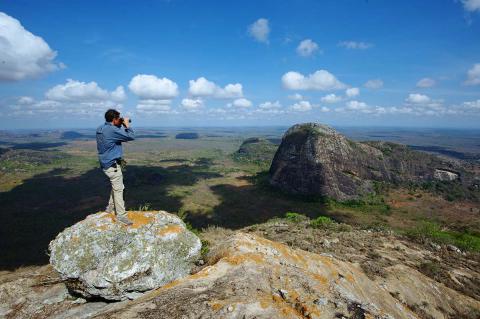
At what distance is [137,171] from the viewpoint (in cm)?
10069

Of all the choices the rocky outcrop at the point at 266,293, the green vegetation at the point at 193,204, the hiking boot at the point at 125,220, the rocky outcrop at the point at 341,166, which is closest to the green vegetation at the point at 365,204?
the green vegetation at the point at 193,204

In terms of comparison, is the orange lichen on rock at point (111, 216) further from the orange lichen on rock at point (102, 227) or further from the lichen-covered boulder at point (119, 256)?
the orange lichen on rock at point (102, 227)

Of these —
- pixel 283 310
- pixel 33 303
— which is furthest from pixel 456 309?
pixel 33 303

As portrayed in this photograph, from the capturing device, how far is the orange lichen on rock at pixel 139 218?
9172 millimetres

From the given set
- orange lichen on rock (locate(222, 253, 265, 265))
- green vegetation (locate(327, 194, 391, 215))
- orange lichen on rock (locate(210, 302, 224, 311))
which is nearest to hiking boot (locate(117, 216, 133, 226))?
orange lichen on rock (locate(222, 253, 265, 265))

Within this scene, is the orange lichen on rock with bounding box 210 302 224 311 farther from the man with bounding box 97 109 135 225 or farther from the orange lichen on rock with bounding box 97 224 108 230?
the orange lichen on rock with bounding box 97 224 108 230

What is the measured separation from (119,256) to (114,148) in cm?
312

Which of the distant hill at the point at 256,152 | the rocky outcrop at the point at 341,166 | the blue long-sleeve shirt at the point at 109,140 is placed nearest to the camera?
the blue long-sleeve shirt at the point at 109,140

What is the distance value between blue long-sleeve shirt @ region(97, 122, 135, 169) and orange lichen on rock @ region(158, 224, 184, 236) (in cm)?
254

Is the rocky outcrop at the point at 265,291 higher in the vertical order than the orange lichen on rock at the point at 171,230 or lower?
lower

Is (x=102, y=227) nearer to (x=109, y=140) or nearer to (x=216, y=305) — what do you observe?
(x=109, y=140)

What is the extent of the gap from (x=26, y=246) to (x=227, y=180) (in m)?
55.8

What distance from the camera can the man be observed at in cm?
880

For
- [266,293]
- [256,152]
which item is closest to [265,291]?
[266,293]
